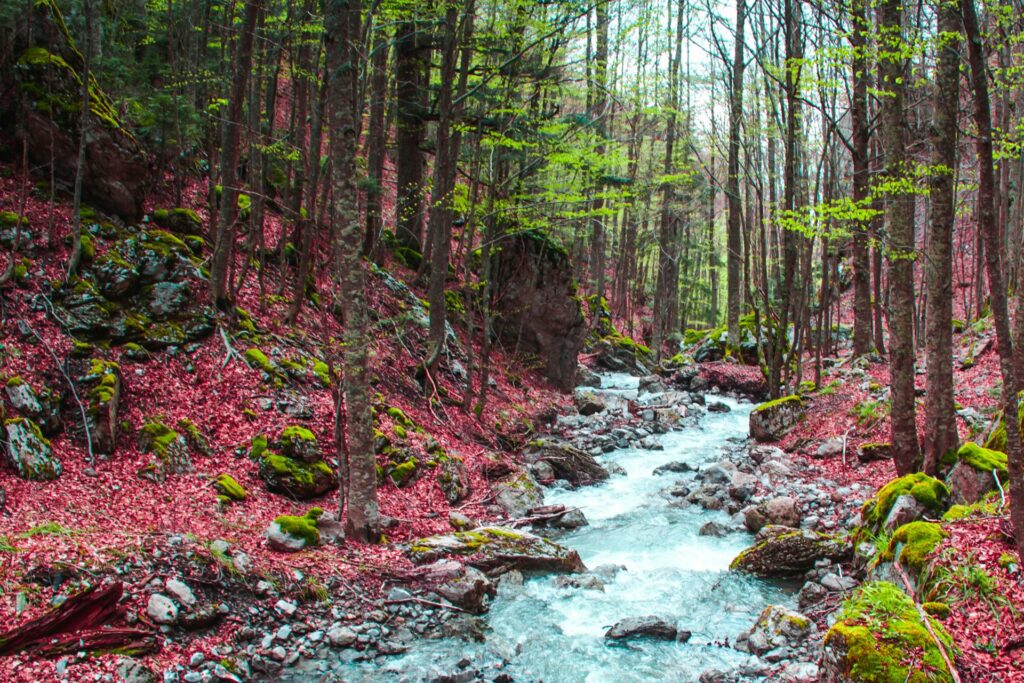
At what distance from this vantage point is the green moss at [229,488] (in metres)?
7.68

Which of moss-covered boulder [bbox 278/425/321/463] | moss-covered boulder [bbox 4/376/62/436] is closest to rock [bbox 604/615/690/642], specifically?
moss-covered boulder [bbox 278/425/321/463]

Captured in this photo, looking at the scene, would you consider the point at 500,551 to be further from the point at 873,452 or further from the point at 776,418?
the point at 776,418

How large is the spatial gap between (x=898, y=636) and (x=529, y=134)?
11245 millimetres

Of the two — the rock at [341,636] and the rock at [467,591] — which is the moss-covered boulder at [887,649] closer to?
the rock at [467,591]

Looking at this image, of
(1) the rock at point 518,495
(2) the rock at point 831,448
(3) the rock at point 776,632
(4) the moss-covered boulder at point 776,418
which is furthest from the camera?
(4) the moss-covered boulder at point 776,418

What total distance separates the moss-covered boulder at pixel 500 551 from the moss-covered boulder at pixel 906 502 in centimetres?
354

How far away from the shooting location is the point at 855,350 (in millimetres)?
18984

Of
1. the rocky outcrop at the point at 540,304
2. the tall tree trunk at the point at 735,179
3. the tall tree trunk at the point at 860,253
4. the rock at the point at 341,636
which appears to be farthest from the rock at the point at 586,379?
the rock at the point at 341,636

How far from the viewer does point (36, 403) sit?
23.7 ft

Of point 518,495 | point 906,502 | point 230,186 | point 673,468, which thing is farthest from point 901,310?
point 230,186

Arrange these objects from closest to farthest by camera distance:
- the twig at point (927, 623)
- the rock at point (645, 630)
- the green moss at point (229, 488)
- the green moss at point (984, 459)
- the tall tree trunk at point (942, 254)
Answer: the twig at point (927, 623) → the rock at point (645, 630) → the green moss at point (984, 459) → the tall tree trunk at point (942, 254) → the green moss at point (229, 488)

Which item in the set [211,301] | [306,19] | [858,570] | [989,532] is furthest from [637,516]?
[306,19]

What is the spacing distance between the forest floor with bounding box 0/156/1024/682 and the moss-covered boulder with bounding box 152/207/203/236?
31.8 inches

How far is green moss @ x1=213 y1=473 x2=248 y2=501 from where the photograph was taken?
25.2ft
